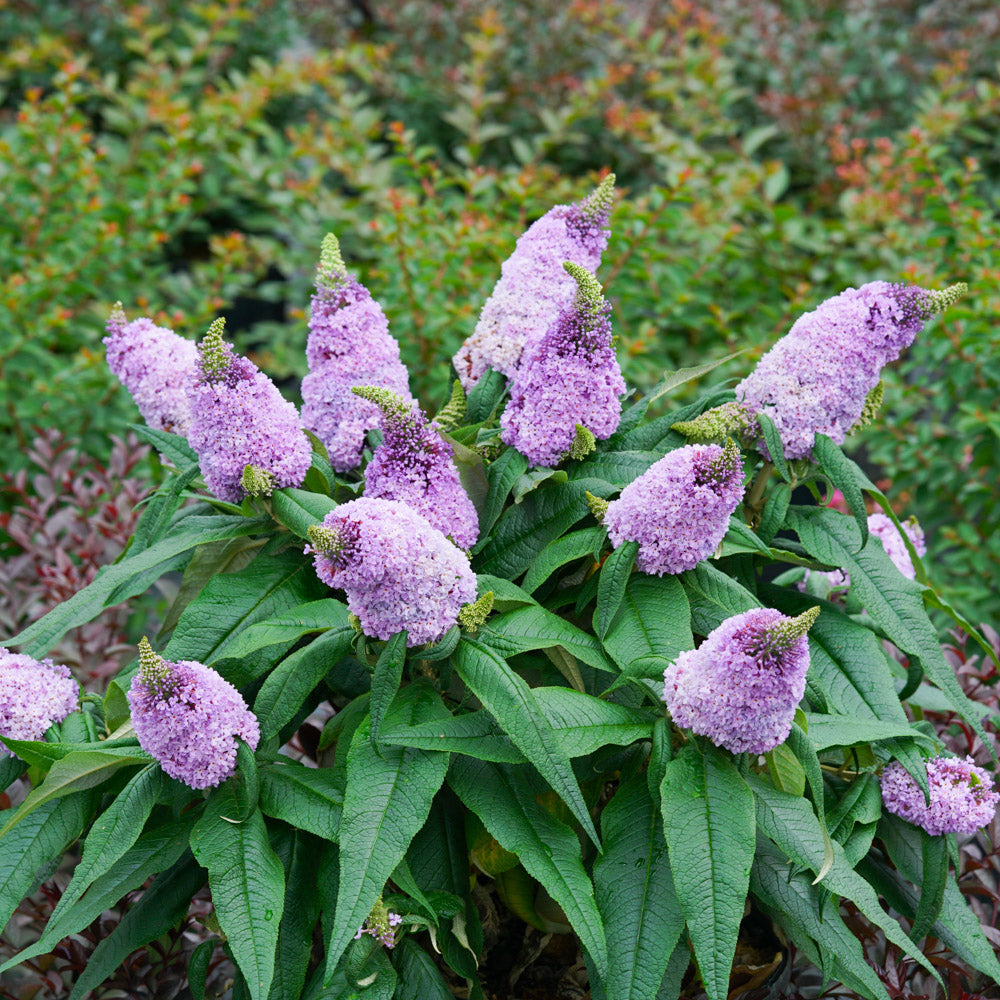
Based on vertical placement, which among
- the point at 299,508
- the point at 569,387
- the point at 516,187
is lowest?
the point at 516,187

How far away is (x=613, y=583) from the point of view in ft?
4.80

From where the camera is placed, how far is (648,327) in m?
3.52

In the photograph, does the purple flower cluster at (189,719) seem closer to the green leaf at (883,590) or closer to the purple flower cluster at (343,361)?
the purple flower cluster at (343,361)

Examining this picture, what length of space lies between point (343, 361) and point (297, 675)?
0.51 meters

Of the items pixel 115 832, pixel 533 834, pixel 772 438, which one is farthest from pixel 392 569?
pixel 772 438

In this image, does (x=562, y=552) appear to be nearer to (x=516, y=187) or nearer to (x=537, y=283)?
(x=537, y=283)

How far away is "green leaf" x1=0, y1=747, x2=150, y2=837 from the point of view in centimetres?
134

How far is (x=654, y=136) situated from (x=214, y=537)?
11.2 feet

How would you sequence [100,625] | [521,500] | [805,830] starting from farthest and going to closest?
[100,625] < [521,500] < [805,830]

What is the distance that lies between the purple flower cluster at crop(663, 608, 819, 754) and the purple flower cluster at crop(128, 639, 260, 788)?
1.75ft

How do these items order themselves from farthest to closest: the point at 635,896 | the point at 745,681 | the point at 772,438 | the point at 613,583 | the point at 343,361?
the point at 343,361 → the point at 772,438 → the point at 613,583 → the point at 635,896 → the point at 745,681

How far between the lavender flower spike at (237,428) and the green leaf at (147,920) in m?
0.53

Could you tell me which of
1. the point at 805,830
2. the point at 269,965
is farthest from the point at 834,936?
the point at 269,965

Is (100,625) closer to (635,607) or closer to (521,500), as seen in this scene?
(521,500)
